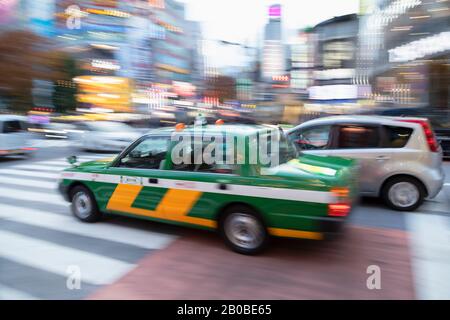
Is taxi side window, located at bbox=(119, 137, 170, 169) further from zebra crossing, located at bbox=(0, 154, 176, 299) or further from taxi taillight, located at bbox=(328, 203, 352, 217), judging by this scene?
taxi taillight, located at bbox=(328, 203, 352, 217)

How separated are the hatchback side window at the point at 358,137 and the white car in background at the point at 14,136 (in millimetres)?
10720

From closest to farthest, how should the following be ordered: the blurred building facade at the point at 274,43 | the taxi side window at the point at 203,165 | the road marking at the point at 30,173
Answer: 1. the taxi side window at the point at 203,165
2. the road marking at the point at 30,173
3. the blurred building facade at the point at 274,43

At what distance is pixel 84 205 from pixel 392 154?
16.3 feet

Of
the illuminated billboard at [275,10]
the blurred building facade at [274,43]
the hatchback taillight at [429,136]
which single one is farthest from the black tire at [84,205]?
the illuminated billboard at [275,10]

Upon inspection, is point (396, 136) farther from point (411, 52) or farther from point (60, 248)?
point (411, 52)

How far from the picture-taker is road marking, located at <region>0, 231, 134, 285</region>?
150 inches

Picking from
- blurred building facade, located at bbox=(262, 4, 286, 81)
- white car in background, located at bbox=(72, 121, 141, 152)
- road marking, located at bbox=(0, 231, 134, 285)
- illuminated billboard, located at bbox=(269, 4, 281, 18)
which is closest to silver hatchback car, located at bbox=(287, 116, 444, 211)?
road marking, located at bbox=(0, 231, 134, 285)

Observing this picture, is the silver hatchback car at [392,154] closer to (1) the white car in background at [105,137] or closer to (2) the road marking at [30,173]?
(2) the road marking at [30,173]

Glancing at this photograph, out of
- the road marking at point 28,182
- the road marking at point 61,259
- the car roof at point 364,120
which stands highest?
the car roof at point 364,120

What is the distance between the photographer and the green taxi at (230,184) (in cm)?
374

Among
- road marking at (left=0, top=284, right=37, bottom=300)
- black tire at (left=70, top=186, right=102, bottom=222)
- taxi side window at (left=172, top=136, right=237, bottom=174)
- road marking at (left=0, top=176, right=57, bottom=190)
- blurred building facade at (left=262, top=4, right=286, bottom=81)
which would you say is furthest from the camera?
blurred building facade at (left=262, top=4, right=286, bottom=81)

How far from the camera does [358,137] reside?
6227mm

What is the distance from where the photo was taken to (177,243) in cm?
462
